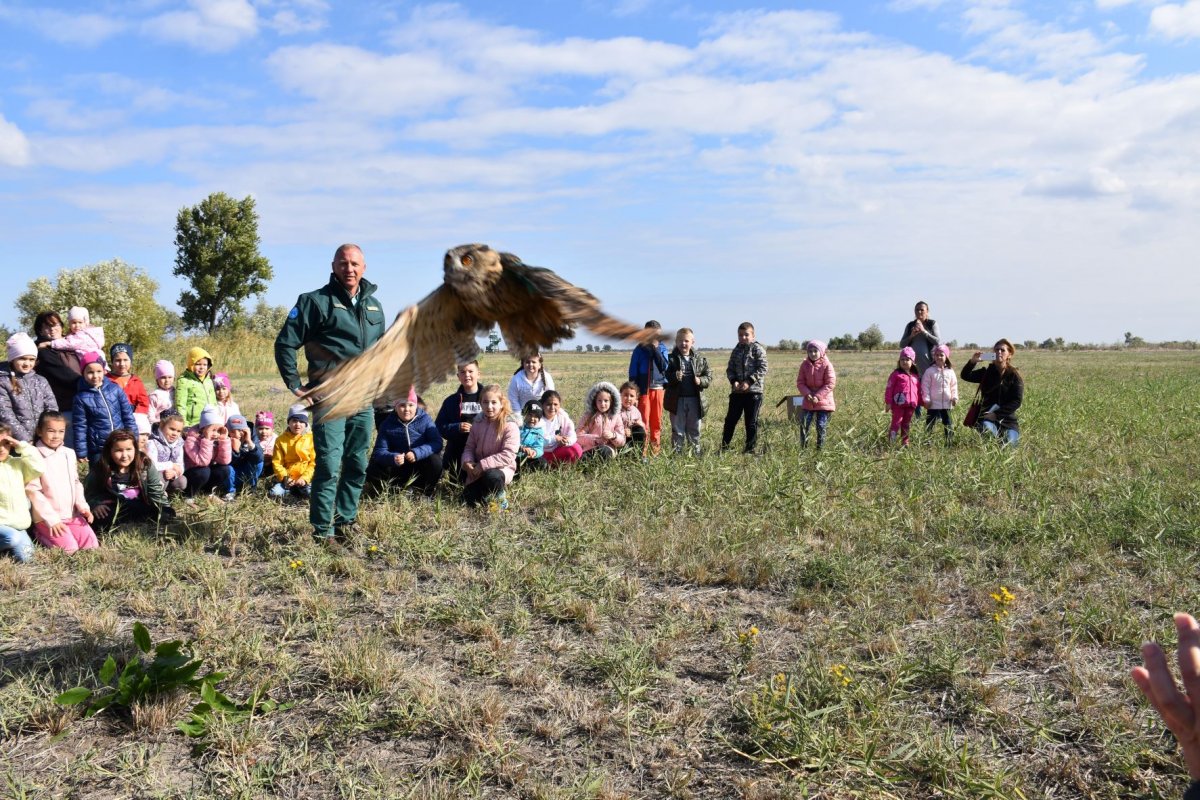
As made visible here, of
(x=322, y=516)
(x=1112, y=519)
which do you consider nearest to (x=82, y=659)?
(x=322, y=516)

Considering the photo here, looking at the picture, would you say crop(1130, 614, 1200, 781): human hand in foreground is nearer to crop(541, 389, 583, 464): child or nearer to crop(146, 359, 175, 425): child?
crop(541, 389, 583, 464): child

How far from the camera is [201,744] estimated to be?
10.4 feet

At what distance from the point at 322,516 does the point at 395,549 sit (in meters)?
0.60

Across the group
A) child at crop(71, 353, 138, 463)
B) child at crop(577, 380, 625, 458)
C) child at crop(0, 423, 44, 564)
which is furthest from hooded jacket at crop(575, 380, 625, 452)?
child at crop(0, 423, 44, 564)

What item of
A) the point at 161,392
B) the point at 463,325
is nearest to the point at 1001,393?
the point at 463,325

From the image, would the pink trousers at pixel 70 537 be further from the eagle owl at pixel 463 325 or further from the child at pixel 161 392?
the eagle owl at pixel 463 325

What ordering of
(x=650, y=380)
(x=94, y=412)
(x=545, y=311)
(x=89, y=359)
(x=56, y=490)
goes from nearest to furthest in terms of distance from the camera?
(x=545, y=311) < (x=56, y=490) < (x=94, y=412) < (x=89, y=359) < (x=650, y=380)

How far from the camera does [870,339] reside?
206 ft

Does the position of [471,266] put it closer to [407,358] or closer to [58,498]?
[407,358]

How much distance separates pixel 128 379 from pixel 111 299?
23.6m

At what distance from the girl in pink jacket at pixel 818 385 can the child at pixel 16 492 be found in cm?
729

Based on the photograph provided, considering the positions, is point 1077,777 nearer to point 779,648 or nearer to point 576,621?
point 779,648

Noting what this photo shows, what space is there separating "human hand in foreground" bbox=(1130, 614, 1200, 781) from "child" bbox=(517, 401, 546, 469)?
6461 millimetres

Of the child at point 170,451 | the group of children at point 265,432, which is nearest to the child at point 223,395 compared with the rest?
the group of children at point 265,432
